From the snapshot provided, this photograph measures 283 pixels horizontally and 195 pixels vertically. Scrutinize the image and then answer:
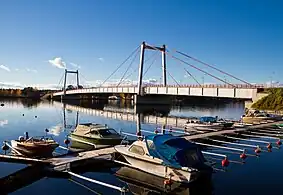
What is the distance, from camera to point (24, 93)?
159500 millimetres

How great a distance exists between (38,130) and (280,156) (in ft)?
93.2

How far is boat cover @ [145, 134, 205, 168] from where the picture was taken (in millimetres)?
16859

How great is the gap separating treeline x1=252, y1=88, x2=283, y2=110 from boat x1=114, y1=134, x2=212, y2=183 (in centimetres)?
4680

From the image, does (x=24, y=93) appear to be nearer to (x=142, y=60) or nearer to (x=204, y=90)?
(x=142, y=60)

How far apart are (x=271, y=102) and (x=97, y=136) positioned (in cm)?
4480

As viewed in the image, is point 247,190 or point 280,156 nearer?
point 247,190

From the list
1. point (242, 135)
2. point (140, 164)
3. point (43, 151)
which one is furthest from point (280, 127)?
point (43, 151)

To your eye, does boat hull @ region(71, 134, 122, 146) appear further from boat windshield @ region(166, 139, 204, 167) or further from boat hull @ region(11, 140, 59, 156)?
boat windshield @ region(166, 139, 204, 167)

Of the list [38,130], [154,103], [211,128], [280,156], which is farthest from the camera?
[154,103]

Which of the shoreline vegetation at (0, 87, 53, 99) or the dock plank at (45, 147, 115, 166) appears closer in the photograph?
the dock plank at (45, 147, 115, 166)

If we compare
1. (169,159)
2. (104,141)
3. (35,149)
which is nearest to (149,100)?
(104,141)

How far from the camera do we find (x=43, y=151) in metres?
20.6

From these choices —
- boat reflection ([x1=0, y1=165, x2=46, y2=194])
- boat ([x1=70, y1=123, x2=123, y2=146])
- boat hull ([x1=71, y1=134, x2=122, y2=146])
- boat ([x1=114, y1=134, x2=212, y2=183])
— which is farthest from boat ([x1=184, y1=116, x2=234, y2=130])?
boat reflection ([x1=0, y1=165, x2=46, y2=194])

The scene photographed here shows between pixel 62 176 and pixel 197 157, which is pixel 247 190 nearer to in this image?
pixel 197 157
